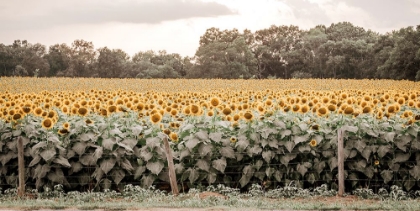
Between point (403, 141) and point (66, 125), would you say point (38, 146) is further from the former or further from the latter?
point (403, 141)

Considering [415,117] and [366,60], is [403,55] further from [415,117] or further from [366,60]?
[415,117]

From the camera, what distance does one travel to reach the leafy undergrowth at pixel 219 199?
31.2 ft

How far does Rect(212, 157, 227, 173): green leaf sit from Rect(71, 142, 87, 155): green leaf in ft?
8.88

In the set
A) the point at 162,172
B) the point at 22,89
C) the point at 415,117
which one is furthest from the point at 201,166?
the point at 22,89

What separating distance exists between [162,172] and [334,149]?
11.9 feet

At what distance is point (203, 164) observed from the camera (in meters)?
11.2

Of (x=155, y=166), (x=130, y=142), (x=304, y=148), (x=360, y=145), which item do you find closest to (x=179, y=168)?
(x=155, y=166)

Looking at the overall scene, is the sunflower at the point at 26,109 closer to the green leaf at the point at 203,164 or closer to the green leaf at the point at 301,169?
the green leaf at the point at 203,164

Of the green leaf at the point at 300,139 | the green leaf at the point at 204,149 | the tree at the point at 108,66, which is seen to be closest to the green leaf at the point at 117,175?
the green leaf at the point at 204,149

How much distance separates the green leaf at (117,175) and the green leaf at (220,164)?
1.90 meters

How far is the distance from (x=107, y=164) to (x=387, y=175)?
5.74m

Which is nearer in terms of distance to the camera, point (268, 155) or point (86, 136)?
point (268, 155)

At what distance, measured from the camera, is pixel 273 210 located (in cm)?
916

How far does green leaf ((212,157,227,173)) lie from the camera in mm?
11180
